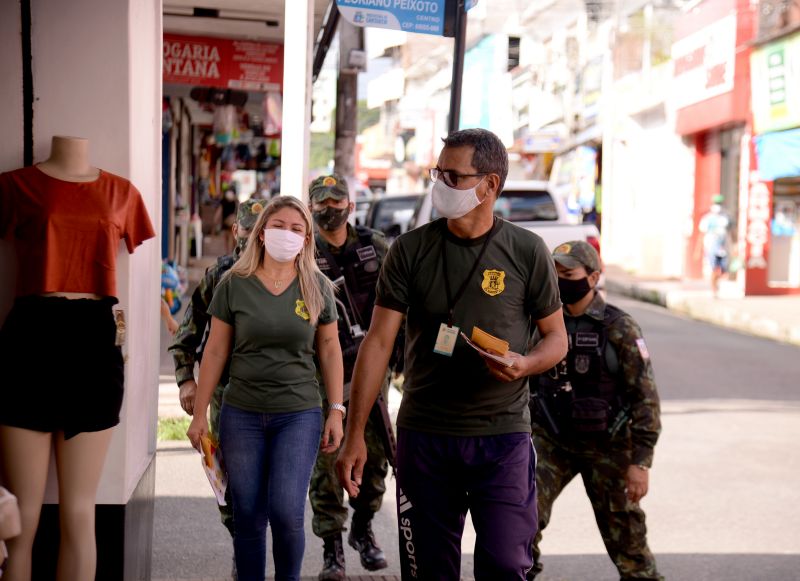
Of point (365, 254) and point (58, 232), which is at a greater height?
point (58, 232)

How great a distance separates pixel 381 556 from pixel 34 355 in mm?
2504

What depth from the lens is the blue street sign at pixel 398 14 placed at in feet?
25.5

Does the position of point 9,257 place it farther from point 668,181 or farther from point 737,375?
point 668,181

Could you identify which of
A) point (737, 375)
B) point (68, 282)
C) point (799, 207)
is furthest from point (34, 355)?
point (799, 207)

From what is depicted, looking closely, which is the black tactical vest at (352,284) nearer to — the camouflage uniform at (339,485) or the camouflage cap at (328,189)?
the camouflage uniform at (339,485)

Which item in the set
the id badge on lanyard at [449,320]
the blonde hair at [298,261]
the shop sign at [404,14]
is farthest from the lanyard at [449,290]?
the shop sign at [404,14]

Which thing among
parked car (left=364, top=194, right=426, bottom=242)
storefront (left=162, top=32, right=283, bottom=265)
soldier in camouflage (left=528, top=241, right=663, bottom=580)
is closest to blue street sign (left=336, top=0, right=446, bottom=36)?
soldier in camouflage (left=528, top=241, right=663, bottom=580)

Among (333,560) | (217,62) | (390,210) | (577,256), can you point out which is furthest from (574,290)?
(390,210)

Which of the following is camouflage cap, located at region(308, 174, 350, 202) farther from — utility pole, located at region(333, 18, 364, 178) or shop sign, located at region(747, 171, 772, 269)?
shop sign, located at region(747, 171, 772, 269)

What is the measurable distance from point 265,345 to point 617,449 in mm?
1632

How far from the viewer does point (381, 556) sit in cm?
611

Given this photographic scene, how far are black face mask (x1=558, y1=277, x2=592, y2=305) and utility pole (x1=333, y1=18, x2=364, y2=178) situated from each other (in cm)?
712

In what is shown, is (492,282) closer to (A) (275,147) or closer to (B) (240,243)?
(B) (240,243)

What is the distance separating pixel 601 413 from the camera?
5059 millimetres
